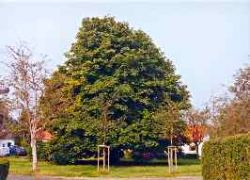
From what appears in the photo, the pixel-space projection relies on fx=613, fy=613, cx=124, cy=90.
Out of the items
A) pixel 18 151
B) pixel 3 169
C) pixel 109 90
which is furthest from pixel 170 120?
pixel 18 151

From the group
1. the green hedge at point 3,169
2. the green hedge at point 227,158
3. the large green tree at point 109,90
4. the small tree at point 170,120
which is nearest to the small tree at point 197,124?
the large green tree at point 109,90

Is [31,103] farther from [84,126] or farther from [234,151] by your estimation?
[234,151]

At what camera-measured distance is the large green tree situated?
Answer: 53000 millimetres

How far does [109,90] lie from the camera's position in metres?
53.7

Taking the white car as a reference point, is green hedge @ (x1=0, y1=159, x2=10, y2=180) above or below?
below

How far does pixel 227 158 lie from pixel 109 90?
3278 cm

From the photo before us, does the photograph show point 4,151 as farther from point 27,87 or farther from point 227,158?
point 227,158

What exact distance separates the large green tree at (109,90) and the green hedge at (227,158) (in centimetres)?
2718

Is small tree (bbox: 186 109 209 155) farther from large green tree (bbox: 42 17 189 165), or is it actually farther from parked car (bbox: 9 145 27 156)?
parked car (bbox: 9 145 27 156)

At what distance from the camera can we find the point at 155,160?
219 feet

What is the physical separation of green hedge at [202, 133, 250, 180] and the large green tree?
2718 centimetres

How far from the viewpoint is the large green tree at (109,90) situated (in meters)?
53.0

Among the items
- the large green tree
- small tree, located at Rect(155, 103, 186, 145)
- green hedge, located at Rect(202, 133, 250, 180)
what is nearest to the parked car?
the large green tree

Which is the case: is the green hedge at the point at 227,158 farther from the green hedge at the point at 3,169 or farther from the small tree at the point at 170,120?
the small tree at the point at 170,120
